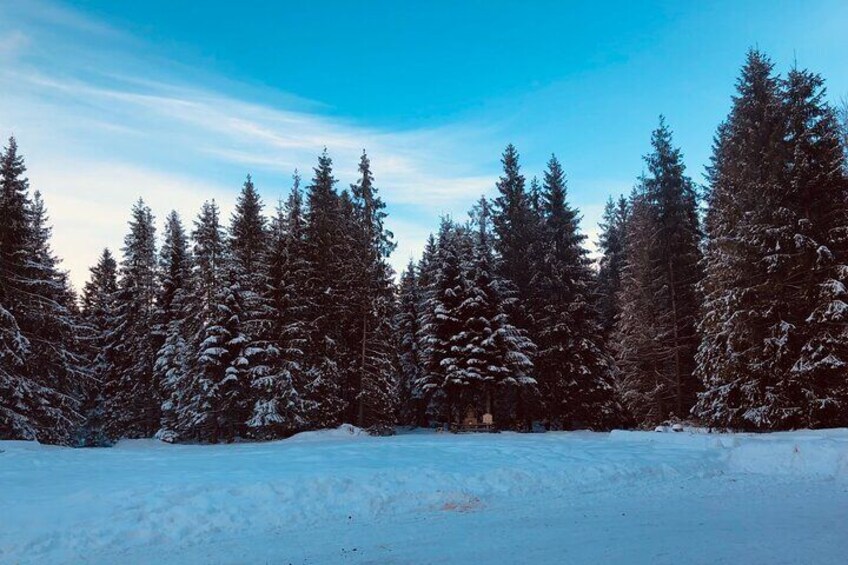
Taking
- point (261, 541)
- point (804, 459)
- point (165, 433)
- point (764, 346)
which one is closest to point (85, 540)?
point (261, 541)

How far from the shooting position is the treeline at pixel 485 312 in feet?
71.7

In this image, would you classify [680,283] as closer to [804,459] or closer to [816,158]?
[816,158]

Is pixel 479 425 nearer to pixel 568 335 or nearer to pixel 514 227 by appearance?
pixel 568 335

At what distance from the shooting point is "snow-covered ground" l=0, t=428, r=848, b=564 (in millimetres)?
7688

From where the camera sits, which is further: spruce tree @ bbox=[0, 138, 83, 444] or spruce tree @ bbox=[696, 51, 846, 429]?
spruce tree @ bbox=[0, 138, 83, 444]

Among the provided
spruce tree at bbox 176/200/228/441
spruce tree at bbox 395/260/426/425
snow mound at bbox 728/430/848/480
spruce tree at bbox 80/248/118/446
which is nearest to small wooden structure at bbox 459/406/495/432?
spruce tree at bbox 395/260/426/425

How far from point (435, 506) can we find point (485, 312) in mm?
20759

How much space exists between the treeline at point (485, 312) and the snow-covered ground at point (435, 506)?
28.6ft

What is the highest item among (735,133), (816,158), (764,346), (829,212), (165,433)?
(735,133)

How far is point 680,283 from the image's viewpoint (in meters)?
31.4

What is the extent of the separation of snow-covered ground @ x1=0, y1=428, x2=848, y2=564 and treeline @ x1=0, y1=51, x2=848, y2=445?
8.71 meters

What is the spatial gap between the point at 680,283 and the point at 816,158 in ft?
34.3

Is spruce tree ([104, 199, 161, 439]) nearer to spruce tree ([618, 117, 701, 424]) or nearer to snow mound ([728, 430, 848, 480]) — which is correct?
spruce tree ([618, 117, 701, 424])

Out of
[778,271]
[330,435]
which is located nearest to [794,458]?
[778,271]
